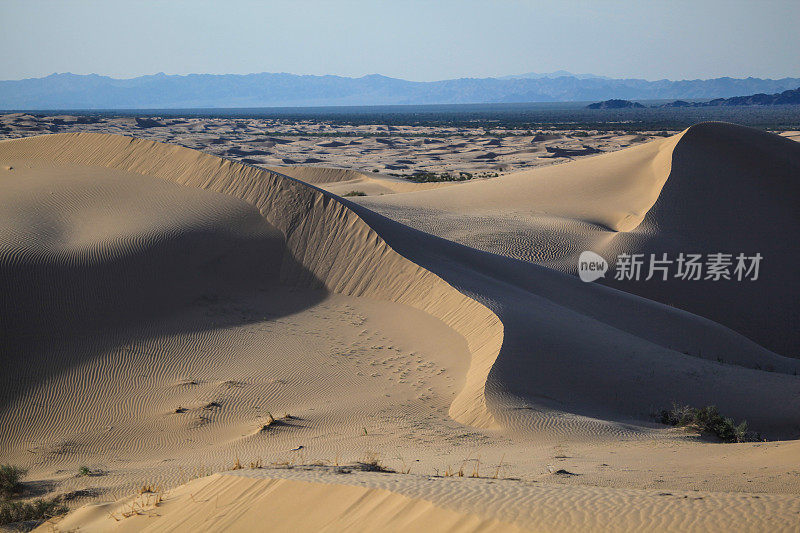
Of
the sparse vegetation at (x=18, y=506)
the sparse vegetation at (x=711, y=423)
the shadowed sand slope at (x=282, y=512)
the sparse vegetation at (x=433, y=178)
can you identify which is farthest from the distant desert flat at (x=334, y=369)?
the sparse vegetation at (x=433, y=178)

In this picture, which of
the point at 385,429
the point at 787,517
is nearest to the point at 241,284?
the point at 385,429

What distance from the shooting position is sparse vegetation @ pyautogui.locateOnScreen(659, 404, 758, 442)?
28.7 ft

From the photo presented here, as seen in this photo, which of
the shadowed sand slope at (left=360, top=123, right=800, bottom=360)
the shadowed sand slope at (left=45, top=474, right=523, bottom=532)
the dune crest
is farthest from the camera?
the shadowed sand slope at (left=360, top=123, right=800, bottom=360)

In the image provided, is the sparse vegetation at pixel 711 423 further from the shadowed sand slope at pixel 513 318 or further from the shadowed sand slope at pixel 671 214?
the shadowed sand slope at pixel 671 214

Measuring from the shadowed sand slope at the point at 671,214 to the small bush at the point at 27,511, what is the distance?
48.7 feet

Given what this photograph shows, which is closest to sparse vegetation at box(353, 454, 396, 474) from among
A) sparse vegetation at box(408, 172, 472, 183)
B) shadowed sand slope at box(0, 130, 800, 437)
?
shadowed sand slope at box(0, 130, 800, 437)

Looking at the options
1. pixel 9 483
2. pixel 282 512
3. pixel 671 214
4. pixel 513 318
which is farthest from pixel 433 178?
pixel 282 512

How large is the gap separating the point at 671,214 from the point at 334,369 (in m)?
15.7

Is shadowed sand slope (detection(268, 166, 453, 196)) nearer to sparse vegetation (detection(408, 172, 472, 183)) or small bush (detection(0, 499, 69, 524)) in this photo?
sparse vegetation (detection(408, 172, 472, 183))

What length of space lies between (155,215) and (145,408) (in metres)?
5.71

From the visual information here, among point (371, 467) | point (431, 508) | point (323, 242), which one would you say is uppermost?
→ point (323, 242)

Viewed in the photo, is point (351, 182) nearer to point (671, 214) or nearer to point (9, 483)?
point (671, 214)

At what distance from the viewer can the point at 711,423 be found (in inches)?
350

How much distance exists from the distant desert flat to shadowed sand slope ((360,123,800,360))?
0.73 feet
